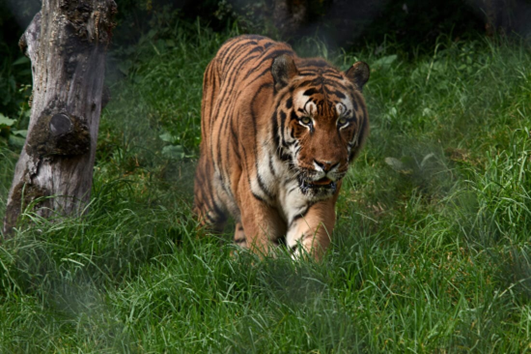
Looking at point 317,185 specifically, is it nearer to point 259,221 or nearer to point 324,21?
point 259,221

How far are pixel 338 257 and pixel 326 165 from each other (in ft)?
1.34

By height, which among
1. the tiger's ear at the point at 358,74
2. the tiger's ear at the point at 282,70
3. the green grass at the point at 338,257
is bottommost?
the green grass at the point at 338,257

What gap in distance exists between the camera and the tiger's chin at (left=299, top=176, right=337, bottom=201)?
2.82 m

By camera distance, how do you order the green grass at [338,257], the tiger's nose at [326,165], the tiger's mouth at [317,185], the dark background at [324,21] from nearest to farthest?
the green grass at [338,257]
the tiger's nose at [326,165]
the tiger's mouth at [317,185]
the dark background at [324,21]

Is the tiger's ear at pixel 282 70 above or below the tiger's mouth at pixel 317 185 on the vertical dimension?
above

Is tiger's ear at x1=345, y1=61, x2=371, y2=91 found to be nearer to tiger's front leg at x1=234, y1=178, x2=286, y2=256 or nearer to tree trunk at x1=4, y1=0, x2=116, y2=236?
tiger's front leg at x1=234, y1=178, x2=286, y2=256

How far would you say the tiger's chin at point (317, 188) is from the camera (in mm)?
2822

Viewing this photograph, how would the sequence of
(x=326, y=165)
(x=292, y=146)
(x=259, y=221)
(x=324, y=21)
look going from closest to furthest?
(x=326, y=165)
(x=292, y=146)
(x=259, y=221)
(x=324, y=21)

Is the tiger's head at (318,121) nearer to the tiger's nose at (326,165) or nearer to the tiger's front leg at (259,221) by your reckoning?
the tiger's nose at (326,165)

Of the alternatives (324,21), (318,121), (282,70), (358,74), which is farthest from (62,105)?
(324,21)

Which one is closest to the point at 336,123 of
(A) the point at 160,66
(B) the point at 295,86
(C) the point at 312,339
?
(B) the point at 295,86

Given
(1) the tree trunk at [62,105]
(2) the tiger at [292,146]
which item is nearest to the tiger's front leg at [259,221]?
(2) the tiger at [292,146]

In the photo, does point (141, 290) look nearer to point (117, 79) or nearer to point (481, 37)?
point (117, 79)

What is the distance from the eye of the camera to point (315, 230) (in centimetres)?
289
